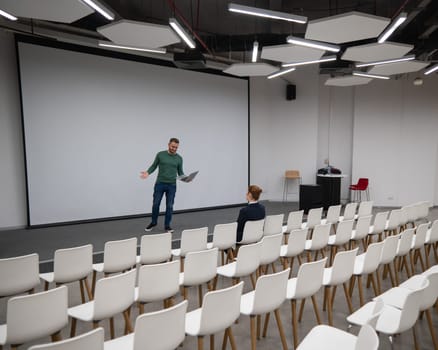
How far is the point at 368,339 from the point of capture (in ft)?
5.83

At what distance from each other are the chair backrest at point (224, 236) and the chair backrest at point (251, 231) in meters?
0.17

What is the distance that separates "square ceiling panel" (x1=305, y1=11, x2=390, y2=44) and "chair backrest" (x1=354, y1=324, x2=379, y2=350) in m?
4.14

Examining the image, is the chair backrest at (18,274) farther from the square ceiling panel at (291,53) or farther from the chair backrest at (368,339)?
the square ceiling panel at (291,53)

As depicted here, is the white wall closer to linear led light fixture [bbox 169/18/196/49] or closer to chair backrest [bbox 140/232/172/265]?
linear led light fixture [bbox 169/18/196/49]

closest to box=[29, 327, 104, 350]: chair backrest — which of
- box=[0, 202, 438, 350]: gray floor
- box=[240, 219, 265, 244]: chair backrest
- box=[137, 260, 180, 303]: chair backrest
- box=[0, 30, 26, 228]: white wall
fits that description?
box=[137, 260, 180, 303]: chair backrest

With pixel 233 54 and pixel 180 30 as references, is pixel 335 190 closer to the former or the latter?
pixel 233 54

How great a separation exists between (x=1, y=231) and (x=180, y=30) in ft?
17.6

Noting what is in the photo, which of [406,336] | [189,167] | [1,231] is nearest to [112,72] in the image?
[189,167]

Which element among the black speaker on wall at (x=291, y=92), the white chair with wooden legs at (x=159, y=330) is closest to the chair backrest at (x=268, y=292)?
the white chair with wooden legs at (x=159, y=330)

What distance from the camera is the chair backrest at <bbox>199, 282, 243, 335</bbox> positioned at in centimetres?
238

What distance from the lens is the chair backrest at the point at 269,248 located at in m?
4.16

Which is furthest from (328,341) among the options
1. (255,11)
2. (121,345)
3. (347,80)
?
(347,80)

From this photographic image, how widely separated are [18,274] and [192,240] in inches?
78.4

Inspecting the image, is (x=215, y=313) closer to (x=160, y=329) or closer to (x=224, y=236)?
(x=160, y=329)
